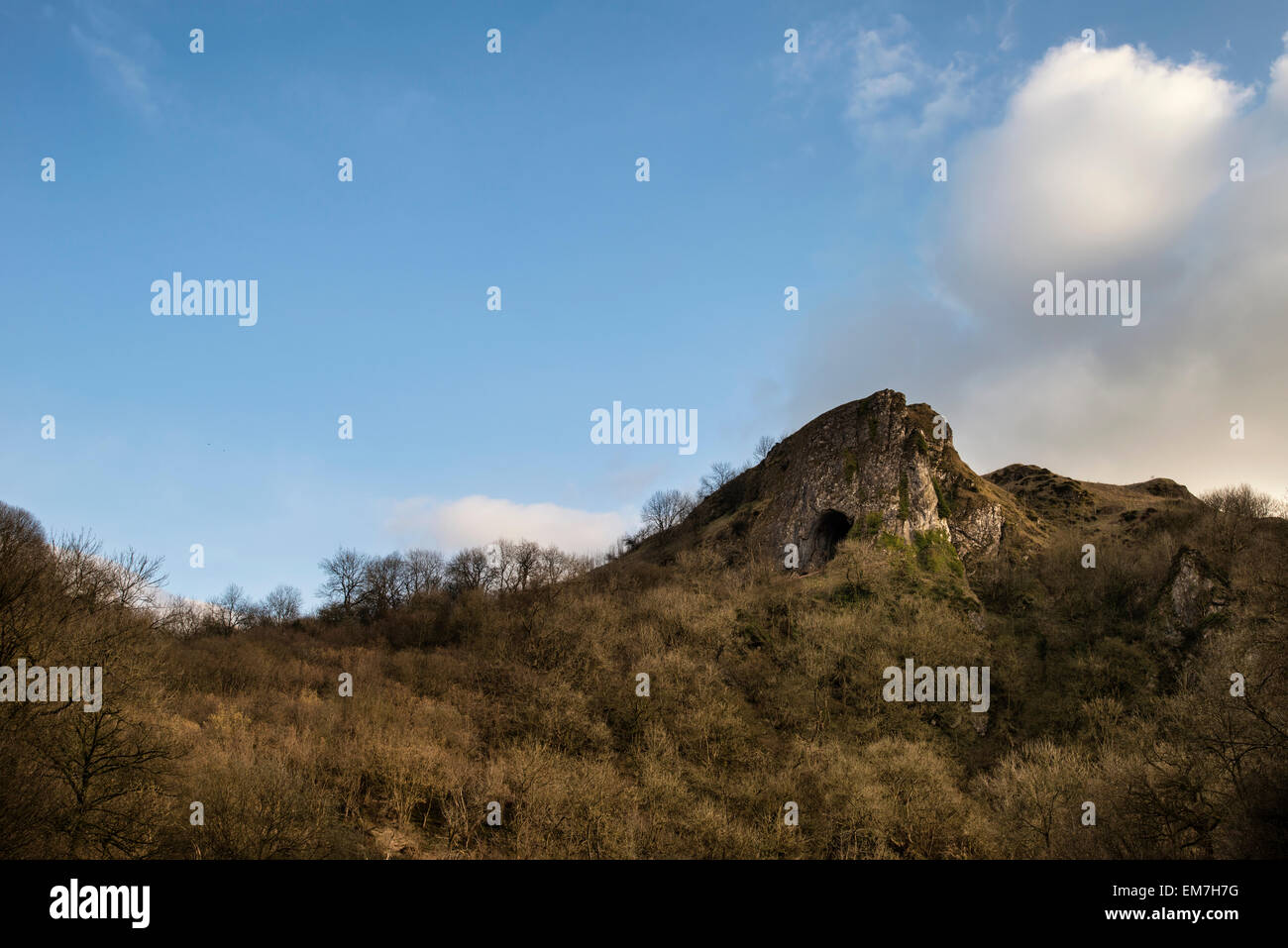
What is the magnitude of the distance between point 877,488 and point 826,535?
8.47 metres

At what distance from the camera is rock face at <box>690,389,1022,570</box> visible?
7738 cm

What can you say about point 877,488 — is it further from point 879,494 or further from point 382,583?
point 382,583

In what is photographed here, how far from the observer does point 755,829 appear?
36969mm

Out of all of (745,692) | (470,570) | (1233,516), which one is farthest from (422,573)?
(1233,516)

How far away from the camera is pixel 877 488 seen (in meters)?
78.4

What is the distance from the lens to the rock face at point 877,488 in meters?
77.4

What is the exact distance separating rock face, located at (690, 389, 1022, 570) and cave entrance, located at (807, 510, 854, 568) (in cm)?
11

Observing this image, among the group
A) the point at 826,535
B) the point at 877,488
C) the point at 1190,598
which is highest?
the point at 877,488

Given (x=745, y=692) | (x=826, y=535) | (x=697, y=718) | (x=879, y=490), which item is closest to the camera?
(x=697, y=718)

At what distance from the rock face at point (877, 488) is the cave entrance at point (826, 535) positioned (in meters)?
0.11
